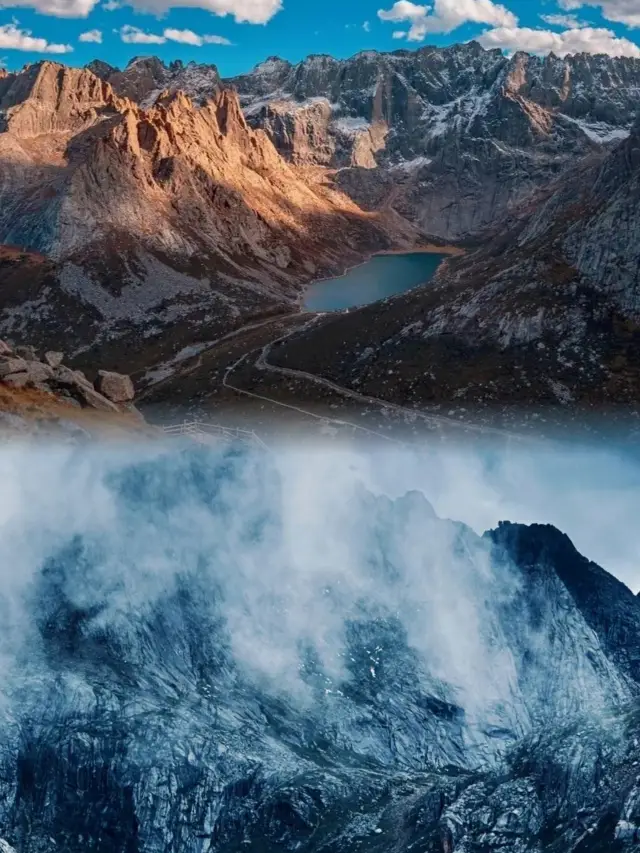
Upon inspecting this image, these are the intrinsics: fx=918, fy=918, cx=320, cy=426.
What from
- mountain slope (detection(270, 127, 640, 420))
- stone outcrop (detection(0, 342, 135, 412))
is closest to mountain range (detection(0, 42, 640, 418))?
mountain slope (detection(270, 127, 640, 420))

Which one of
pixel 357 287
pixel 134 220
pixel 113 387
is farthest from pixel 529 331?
pixel 134 220

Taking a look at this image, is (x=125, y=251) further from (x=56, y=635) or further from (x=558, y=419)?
(x=56, y=635)

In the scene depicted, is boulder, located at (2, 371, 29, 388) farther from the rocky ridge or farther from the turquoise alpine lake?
the turquoise alpine lake

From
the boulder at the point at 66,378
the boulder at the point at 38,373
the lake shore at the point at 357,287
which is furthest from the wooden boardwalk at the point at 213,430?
the lake shore at the point at 357,287

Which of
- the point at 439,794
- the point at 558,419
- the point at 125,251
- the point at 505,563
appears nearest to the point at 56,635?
the point at 439,794

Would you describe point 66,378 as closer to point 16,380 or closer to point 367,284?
point 16,380

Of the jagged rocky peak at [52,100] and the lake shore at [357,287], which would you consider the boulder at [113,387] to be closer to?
the lake shore at [357,287]
